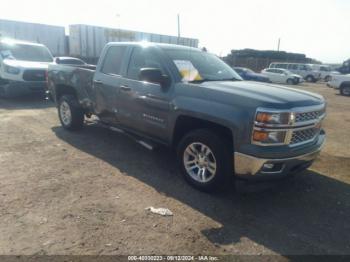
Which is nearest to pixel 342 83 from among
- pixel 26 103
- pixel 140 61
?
pixel 26 103

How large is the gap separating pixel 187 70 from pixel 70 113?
323cm

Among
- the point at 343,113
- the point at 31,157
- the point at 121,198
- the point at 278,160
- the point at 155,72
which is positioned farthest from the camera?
the point at 343,113

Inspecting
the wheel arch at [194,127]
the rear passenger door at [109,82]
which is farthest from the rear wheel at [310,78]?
the wheel arch at [194,127]

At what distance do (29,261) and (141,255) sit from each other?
3.24 feet

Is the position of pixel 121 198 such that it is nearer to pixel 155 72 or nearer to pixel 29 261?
pixel 29 261

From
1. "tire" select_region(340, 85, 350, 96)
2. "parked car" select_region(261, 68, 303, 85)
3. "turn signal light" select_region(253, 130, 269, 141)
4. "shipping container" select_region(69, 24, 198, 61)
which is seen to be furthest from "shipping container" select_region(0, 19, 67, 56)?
"turn signal light" select_region(253, 130, 269, 141)

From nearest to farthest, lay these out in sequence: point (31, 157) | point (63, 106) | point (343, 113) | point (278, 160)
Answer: point (278, 160) < point (31, 157) < point (63, 106) < point (343, 113)

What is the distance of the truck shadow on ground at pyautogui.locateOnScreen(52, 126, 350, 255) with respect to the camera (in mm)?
3254

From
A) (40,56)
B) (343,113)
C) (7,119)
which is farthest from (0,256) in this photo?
(343,113)

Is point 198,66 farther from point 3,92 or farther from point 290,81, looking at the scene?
point 290,81

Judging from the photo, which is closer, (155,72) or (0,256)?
(0,256)

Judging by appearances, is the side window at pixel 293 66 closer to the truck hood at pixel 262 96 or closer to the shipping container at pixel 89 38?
the shipping container at pixel 89 38

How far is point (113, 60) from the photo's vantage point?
221 inches

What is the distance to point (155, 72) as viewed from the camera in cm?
429
